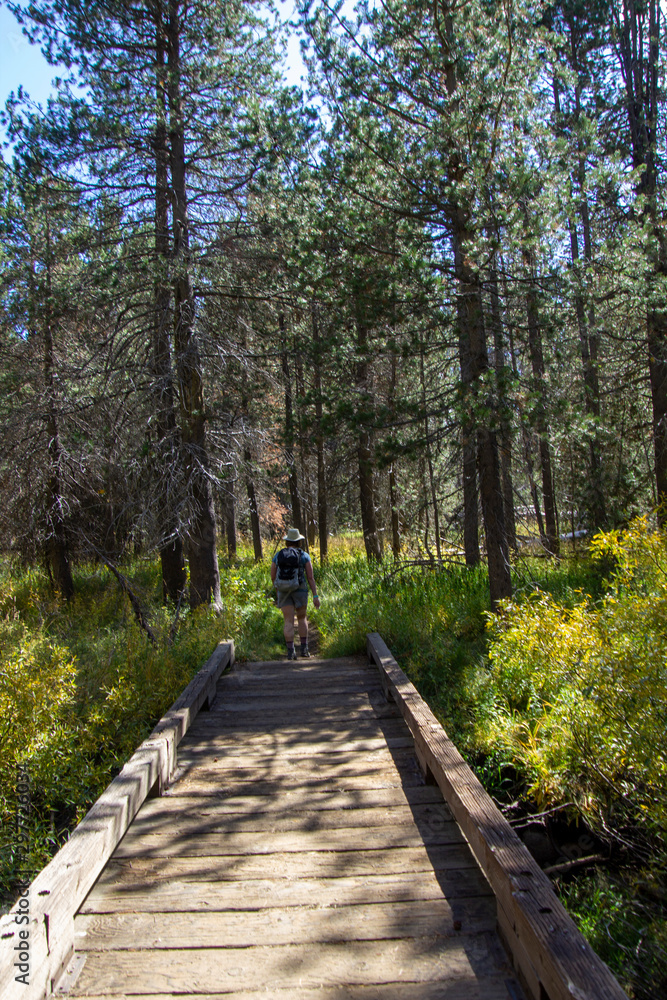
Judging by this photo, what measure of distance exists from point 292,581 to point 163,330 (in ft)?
17.0

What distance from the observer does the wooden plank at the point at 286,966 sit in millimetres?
2797

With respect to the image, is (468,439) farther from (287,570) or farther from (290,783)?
(290,783)

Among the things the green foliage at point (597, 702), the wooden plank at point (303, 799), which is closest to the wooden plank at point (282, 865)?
the wooden plank at point (303, 799)

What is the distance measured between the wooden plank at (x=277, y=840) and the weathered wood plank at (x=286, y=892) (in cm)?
33

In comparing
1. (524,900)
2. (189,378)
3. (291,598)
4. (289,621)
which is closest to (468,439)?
(291,598)

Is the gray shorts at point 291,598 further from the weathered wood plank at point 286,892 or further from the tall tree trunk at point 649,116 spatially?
the tall tree trunk at point 649,116

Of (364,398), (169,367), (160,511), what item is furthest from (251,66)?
(160,511)

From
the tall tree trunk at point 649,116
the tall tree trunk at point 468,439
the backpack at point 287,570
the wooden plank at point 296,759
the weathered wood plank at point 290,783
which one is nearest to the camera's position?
the weathered wood plank at point 290,783

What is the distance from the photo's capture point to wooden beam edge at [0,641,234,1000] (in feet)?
8.38

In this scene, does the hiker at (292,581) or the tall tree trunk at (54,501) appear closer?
the hiker at (292,581)

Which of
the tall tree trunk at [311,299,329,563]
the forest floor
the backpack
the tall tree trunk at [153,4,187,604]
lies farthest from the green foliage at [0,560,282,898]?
the tall tree trunk at [311,299,329,563]

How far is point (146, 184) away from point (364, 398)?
5523 millimetres

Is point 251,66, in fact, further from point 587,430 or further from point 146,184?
point 587,430

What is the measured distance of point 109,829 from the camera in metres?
3.72
